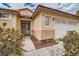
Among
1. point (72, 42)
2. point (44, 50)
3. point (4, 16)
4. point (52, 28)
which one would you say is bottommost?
point (44, 50)

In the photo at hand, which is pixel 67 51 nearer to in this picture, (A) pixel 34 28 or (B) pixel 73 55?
(B) pixel 73 55

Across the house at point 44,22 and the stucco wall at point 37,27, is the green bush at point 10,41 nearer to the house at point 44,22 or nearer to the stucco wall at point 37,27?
the house at point 44,22

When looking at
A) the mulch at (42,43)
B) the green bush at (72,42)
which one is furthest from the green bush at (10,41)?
the green bush at (72,42)

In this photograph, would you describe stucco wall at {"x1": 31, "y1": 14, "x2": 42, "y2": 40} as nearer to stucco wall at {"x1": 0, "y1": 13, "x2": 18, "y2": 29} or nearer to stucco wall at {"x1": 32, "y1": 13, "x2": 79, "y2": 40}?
stucco wall at {"x1": 32, "y1": 13, "x2": 79, "y2": 40}

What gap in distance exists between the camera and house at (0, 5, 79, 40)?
238 cm

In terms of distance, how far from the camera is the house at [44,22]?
2.38 meters

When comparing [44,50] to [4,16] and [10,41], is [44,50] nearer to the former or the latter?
[10,41]

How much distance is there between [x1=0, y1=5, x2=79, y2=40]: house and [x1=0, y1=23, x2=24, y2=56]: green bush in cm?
8

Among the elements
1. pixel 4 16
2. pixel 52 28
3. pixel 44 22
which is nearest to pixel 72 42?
pixel 52 28

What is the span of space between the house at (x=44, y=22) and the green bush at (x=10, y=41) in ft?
0.26

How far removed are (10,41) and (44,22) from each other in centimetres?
50

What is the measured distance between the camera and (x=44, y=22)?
240cm

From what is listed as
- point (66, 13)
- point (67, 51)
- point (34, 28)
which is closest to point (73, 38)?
point (67, 51)

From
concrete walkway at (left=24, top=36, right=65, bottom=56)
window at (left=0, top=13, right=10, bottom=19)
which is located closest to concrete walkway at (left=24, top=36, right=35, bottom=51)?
concrete walkway at (left=24, top=36, right=65, bottom=56)
